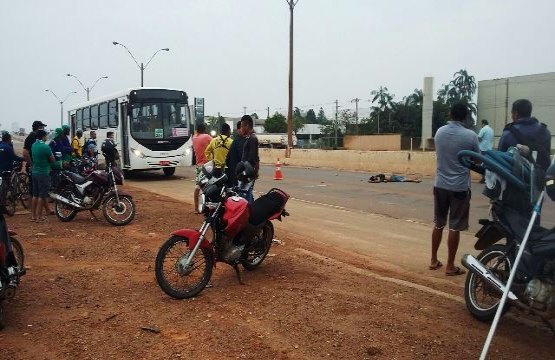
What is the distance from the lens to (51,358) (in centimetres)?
367

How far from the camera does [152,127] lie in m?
18.2

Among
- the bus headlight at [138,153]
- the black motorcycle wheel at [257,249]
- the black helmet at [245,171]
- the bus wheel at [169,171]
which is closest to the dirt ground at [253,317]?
the black motorcycle wheel at [257,249]

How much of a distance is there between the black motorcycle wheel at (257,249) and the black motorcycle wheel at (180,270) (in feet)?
2.04

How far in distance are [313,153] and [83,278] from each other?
22.9m

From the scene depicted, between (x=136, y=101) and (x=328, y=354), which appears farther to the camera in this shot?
(x=136, y=101)

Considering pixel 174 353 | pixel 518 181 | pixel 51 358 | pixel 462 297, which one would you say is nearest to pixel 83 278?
pixel 51 358

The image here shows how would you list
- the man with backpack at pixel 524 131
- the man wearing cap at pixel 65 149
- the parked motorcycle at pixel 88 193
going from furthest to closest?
1. the man wearing cap at pixel 65 149
2. the parked motorcycle at pixel 88 193
3. the man with backpack at pixel 524 131

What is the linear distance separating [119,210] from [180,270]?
15.4 feet

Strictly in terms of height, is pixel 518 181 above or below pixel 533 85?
below

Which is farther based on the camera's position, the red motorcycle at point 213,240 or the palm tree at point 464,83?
the palm tree at point 464,83

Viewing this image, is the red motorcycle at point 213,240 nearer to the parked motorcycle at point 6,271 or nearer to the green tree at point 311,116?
the parked motorcycle at point 6,271

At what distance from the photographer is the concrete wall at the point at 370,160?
2073 centimetres

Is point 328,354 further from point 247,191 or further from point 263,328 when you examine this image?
point 247,191

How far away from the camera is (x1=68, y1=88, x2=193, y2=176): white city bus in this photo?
58.7 ft
